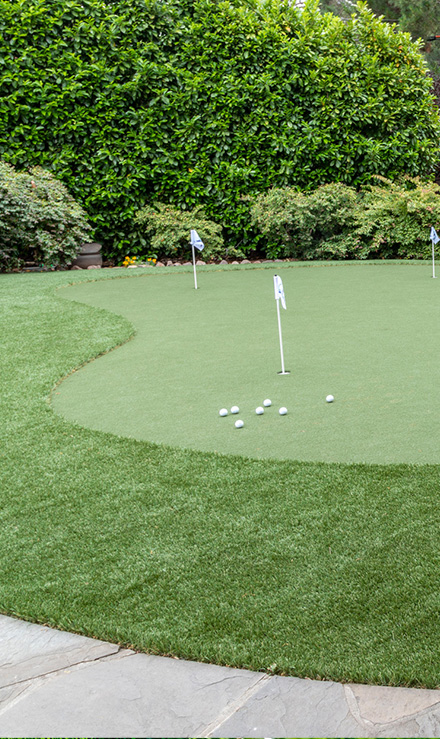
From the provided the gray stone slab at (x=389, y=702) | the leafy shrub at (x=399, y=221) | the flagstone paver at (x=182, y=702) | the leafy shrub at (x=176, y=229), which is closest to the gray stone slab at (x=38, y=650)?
the flagstone paver at (x=182, y=702)

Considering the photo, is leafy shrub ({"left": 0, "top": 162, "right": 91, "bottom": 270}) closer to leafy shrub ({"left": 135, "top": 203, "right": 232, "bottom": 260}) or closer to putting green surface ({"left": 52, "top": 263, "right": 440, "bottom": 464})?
leafy shrub ({"left": 135, "top": 203, "right": 232, "bottom": 260})

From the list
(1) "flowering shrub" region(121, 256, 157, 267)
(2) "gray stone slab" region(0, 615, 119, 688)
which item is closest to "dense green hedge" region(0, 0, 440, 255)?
(1) "flowering shrub" region(121, 256, 157, 267)

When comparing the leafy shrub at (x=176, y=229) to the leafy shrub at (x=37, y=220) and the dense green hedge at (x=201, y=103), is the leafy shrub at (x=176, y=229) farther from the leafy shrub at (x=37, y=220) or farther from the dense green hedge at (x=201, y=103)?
the leafy shrub at (x=37, y=220)

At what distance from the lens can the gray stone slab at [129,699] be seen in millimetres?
1733

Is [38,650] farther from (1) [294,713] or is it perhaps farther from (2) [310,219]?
(2) [310,219]

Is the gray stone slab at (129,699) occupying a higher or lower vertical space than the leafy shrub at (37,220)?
lower

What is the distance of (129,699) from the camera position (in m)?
1.84

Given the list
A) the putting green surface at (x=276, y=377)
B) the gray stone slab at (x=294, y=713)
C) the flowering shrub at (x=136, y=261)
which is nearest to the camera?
the gray stone slab at (x=294, y=713)

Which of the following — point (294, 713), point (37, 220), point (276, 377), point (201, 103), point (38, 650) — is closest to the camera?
point (294, 713)

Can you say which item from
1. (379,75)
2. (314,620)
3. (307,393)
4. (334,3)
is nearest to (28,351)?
(307,393)

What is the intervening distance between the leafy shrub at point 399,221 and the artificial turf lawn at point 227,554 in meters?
9.92

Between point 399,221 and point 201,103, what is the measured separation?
4.42 meters

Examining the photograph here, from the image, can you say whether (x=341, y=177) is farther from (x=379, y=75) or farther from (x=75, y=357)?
(x=75, y=357)

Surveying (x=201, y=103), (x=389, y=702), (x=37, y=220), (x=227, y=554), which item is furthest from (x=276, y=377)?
(x=201, y=103)
